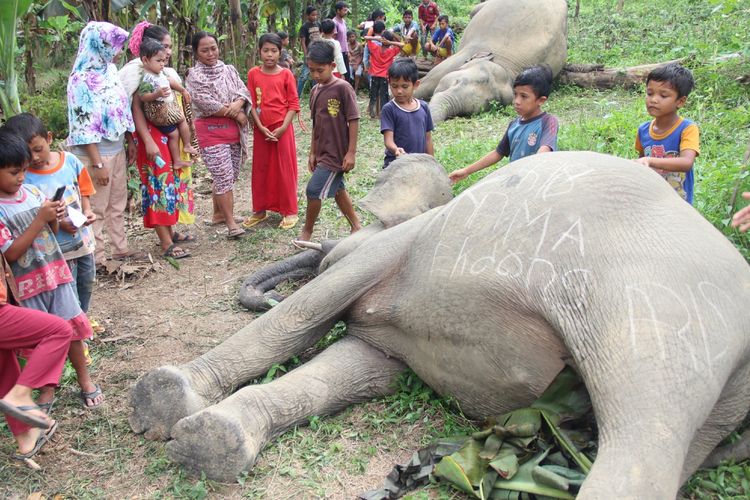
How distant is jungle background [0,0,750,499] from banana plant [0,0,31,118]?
10mm

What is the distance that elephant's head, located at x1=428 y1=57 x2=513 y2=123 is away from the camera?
9484 mm

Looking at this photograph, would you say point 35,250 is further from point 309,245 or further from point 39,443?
point 309,245

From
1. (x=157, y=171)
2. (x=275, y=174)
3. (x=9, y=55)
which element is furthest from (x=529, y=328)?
(x=9, y=55)

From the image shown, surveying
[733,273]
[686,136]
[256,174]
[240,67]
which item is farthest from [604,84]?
[733,273]

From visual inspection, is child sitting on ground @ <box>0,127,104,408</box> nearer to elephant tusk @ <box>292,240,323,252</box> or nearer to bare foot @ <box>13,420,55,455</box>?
bare foot @ <box>13,420,55,455</box>

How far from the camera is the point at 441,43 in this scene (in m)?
12.7

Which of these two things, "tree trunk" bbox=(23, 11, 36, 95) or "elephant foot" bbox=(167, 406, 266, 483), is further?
"tree trunk" bbox=(23, 11, 36, 95)

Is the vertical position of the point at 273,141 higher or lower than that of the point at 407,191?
lower

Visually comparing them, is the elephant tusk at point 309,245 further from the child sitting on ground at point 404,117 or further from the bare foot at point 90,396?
the bare foot at point 90,396

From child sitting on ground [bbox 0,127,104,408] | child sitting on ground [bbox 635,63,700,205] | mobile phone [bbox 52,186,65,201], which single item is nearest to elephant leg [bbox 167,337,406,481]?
child sitting on ground [bbox 0,127,104,408]

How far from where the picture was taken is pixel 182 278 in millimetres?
5004

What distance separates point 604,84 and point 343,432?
8526 millimetres

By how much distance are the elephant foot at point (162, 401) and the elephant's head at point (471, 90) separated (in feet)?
22.5

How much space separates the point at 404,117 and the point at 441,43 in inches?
340
